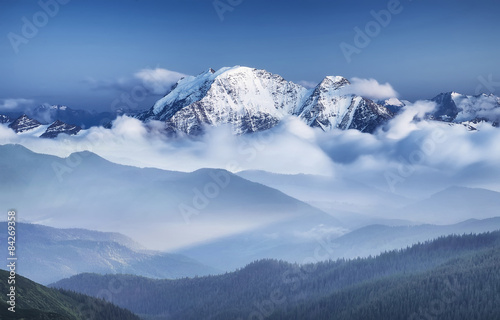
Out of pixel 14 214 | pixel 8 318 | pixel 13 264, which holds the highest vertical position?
pixel 14 214

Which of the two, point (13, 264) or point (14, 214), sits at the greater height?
point (14, 214)

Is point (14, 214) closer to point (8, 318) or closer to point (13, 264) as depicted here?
point (13, 264)

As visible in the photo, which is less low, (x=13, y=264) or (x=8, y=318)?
(x=13, y=264)

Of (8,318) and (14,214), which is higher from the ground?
(14,214)

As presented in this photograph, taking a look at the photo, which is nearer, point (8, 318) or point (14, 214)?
point (14, 214)

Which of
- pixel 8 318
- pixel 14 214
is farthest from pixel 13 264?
pixel 8 318

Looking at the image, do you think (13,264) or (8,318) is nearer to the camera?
(13,264)
